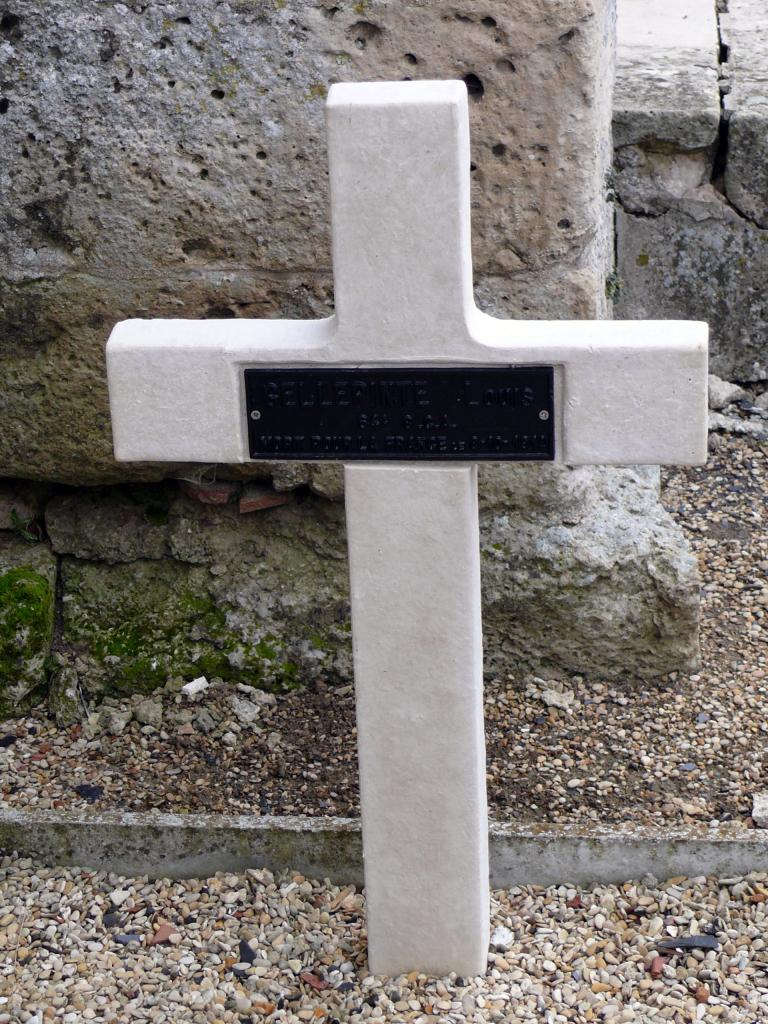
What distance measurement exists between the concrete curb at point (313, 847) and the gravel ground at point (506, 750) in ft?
0.75

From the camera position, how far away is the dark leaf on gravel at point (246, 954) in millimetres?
2902

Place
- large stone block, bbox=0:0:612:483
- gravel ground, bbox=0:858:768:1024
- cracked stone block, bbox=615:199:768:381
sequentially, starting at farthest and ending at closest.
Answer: cracked stone block, bbox=615:199:768:381 → large stone block, bbox=0:0:612:483 → gravel ground, bbox=0:858:768:1024

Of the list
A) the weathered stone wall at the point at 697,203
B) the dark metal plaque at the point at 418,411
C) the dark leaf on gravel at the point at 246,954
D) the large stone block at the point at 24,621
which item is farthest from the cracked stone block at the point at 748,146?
the dark leaf on gravel at the point at 246,954

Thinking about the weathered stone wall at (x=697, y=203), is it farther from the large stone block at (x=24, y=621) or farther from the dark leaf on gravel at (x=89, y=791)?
the dark leaf on gravel at (x=89, y=791)

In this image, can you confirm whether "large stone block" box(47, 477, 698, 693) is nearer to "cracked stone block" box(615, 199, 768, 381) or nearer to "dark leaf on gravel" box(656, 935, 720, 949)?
"dark leaf on gravel" box(656, 935, 720, 949)

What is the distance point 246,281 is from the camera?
11.4 ft

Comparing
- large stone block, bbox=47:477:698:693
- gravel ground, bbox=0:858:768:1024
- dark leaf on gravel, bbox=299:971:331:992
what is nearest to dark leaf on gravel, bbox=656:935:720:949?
gravel ground, bbox=0:858:768:1024

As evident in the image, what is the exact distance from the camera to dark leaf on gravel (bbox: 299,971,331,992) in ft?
9.25

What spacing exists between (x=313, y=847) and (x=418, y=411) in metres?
1.17

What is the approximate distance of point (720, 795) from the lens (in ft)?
11.0

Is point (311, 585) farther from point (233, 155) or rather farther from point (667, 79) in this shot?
point (667, 79)

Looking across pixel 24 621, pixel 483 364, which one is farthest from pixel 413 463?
pixel 24 621

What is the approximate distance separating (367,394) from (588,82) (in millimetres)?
1265

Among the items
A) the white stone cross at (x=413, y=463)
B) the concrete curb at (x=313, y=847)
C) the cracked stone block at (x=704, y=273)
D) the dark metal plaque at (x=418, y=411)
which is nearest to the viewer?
the white stone cross at (x=413, y=463)
